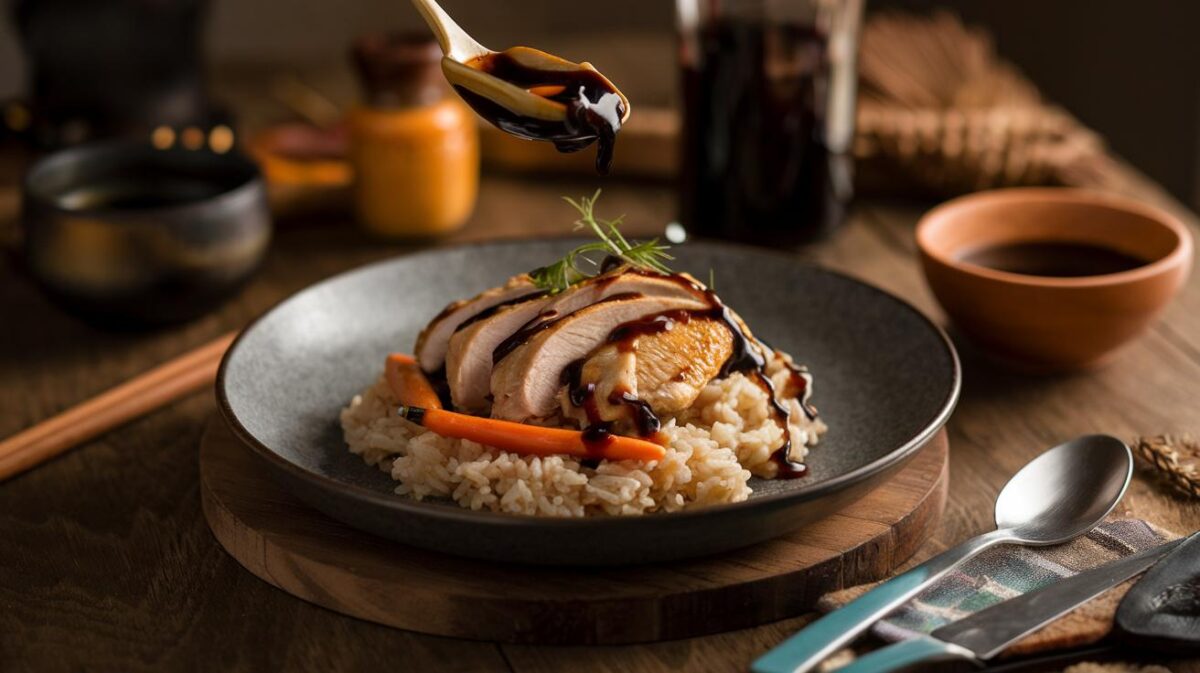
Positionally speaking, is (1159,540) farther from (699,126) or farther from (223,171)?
(223,171)

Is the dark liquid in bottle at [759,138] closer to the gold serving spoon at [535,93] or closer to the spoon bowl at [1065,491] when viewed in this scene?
the gold serving spoon at [535,93]

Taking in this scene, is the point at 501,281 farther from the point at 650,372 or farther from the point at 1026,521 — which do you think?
the point at 1026,521

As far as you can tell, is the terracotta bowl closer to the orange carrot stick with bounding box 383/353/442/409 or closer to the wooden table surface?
the wooden table surface

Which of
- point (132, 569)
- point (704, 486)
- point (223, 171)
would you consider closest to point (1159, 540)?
point (704, 486)

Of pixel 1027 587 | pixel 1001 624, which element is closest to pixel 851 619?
pixel 1001 624

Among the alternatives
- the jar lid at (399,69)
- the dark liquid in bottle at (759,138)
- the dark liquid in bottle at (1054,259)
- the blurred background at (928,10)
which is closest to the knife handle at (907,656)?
the dark liquid in bottle at (1054,259)

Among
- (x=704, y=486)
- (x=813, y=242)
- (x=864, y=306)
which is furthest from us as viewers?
(x=813, y=242)

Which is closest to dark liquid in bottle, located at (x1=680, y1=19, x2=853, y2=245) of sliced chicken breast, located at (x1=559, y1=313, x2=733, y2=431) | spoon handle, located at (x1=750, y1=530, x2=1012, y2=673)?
sliced chicken breast, located at (x1=559, y1=313, x2=733, y2=431)
